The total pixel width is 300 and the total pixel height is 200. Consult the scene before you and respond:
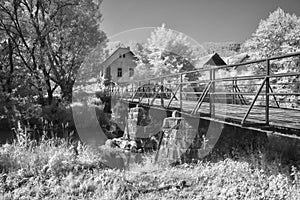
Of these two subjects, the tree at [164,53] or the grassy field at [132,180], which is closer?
the grassy field at [132,180]

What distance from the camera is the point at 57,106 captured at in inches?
531

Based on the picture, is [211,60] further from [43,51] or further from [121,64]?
[43,51]

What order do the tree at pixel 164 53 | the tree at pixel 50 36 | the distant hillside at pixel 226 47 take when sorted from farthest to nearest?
1. the distant hillside at pixel 226 47
2. the tree at pixel 164 53
3. the tree at pixel 50 36

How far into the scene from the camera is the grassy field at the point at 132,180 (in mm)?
3537

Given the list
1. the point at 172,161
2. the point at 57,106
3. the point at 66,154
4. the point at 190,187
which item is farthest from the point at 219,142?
the point at 57,106

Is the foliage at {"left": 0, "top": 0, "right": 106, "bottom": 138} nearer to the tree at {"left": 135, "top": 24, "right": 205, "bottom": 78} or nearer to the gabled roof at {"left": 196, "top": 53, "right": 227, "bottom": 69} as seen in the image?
the tree at {"left": 135, "top": 24, "right": 205, "bottom": 78}

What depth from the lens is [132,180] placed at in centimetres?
420

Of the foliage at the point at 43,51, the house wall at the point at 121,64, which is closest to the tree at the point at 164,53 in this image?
the house wall at the point at 121,64

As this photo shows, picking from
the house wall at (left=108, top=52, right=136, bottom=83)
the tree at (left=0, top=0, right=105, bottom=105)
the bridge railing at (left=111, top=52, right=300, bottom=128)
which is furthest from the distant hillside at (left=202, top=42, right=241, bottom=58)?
the tree at (left=0, top=0, right=105, bottom=105)

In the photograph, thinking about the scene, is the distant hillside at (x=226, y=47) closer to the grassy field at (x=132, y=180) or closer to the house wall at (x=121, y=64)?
the house wall at (x=121, y=64)

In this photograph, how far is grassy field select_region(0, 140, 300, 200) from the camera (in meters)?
3.54

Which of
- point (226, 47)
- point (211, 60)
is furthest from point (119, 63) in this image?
point (226, 47)

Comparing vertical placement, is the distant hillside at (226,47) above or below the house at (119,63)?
above

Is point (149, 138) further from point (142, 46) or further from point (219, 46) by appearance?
point (219, 46)
